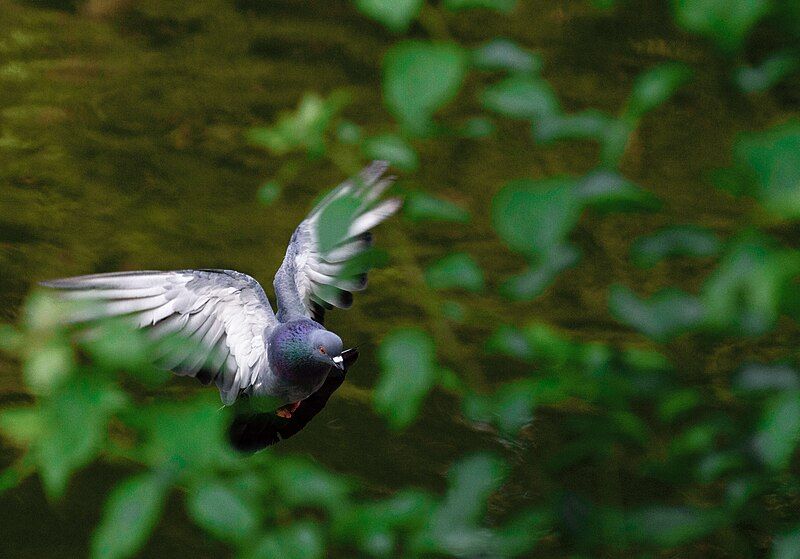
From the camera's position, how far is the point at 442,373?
77cm

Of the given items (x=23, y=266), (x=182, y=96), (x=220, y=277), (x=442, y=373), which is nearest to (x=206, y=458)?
(x=442, y=373)

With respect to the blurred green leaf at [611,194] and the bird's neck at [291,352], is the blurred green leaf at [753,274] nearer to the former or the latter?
the blurred green leaf at [611,194]

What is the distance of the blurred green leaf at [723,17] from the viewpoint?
0.51 metres

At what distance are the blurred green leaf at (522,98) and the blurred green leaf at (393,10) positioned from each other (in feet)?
0.36

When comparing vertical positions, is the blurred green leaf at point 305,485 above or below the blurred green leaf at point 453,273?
below

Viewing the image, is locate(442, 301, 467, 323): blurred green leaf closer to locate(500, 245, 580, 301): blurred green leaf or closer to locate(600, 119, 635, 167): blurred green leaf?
locate(500, 245, 580, 301): blurred green leaf

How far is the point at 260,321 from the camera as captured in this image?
6.73ft

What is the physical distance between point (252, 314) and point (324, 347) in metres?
0.15

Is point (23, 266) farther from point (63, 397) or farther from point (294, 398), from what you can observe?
point (63, 397)

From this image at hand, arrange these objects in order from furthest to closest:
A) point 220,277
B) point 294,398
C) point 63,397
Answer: point 294,398 → point 220,277 → point 63,397

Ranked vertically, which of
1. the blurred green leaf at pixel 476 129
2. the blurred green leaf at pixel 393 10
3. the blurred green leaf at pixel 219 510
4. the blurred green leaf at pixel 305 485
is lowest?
the blurred green leaf at pixel 305 485

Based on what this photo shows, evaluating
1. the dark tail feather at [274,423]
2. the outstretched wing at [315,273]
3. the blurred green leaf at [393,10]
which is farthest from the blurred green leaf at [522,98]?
the dark tail feather at [274,423]

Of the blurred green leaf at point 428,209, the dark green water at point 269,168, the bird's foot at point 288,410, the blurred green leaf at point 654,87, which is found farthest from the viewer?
the dark green water at point 269,168

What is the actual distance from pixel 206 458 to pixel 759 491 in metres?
0.40
